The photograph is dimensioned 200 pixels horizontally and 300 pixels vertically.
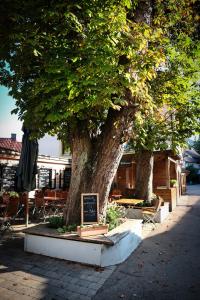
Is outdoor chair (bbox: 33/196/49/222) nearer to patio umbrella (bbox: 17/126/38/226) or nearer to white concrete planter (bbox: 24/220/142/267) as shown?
patio umbrella (bbox: 17/126/38/226)

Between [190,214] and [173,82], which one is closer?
[173,82]

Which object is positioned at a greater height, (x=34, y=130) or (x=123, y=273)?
(x=34, y=130)

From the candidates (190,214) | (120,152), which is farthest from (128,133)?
(190,214)

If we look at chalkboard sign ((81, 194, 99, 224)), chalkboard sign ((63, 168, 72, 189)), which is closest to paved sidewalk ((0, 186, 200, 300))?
chalkboard sign ((81, 194, 99, 224))

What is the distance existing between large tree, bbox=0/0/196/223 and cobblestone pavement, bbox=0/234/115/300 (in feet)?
4.50

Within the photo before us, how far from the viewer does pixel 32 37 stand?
5602mm

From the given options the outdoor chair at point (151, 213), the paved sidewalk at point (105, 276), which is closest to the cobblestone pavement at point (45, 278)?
the paved sidewalk at point (105, 276)

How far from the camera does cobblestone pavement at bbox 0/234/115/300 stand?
4383mm

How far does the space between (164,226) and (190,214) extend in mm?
3713

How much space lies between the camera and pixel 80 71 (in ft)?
16.4

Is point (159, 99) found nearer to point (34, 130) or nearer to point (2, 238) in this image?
point (34, 130)

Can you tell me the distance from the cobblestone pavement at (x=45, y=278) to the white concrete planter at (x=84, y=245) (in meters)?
0.16

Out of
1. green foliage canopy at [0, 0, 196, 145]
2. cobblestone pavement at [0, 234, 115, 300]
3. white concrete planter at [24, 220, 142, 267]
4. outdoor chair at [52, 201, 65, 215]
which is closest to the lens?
cobblestone pavement at [0, 234, 115, 300]

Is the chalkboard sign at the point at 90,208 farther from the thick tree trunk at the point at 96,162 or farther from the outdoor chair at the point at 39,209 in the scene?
the outdoor chair at the point at 39,209
